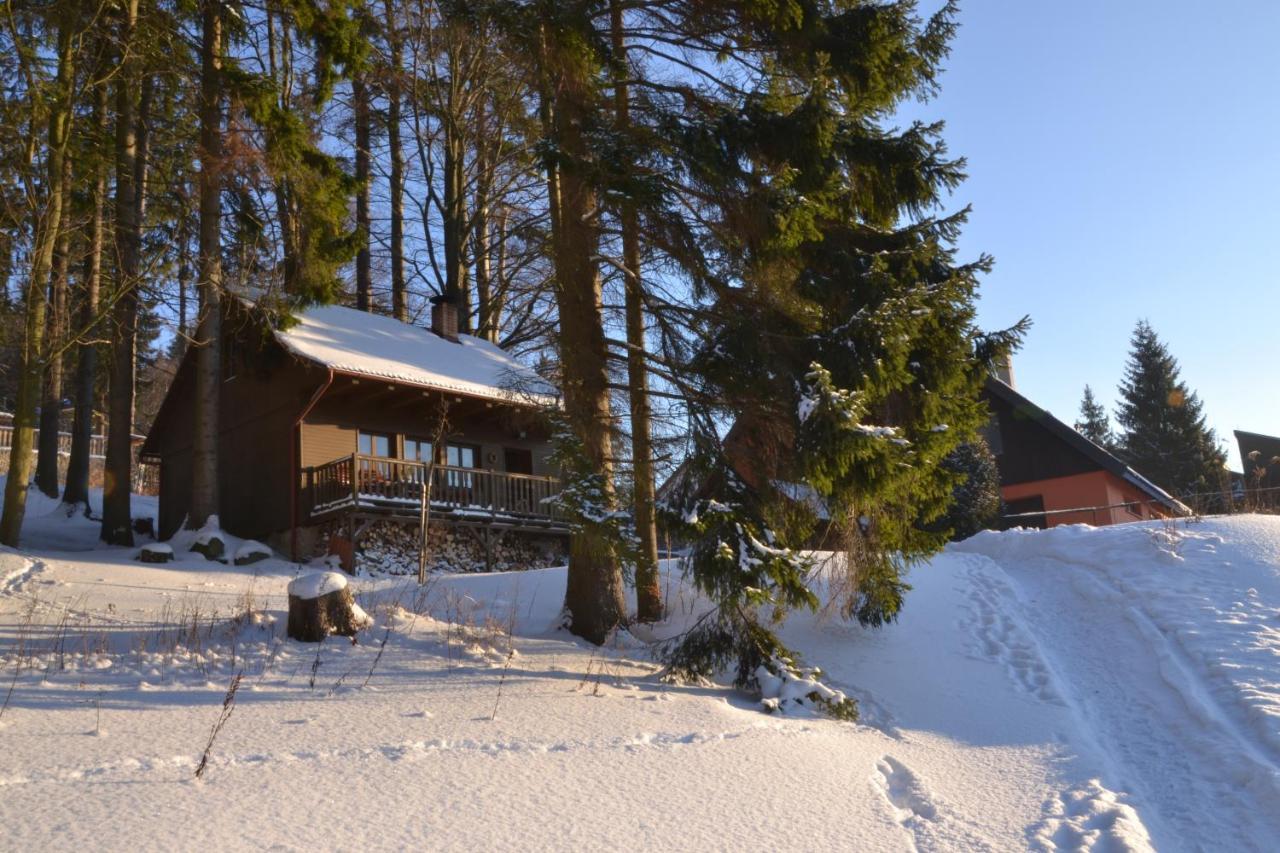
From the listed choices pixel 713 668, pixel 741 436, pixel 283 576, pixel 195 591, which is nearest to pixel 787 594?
pixel 713 668

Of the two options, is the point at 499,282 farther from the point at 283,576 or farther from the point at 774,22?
the point at 774,22

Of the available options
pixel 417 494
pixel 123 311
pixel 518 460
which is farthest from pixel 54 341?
pixel 518 460

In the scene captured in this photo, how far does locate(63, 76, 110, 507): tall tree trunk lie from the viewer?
1595 centimetres

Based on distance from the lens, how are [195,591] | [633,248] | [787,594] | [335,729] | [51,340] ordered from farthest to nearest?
[51,340]
[195,591]
[633,248]
[787,594]
[335,729]

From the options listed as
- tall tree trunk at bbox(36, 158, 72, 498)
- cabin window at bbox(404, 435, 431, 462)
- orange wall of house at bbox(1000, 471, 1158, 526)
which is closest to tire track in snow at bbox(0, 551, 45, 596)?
tall tree trunk at bbox(36, 158, 72, 498)

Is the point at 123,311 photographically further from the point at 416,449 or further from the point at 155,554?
the point at 416,449

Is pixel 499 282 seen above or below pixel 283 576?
above

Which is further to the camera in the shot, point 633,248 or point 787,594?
point 633,248

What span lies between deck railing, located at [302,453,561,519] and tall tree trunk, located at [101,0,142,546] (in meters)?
3.18

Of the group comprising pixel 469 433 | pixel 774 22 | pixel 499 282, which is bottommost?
pixel 469 433

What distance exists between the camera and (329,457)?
2048 cm

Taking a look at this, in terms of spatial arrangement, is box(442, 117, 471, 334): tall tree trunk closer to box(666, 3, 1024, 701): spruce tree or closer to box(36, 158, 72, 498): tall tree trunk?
box(36, 158, 72, 498): tall tree trunk

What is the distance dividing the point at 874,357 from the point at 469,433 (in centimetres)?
1543

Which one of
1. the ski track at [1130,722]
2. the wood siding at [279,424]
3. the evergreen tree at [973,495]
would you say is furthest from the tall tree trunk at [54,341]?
the evergreen tree at [973,495]
